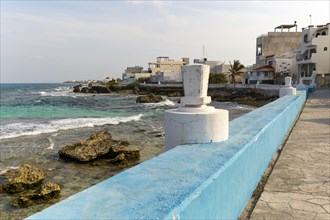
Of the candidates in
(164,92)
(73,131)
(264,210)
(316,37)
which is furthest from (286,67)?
(264,210)

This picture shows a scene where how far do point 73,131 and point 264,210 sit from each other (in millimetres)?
19289

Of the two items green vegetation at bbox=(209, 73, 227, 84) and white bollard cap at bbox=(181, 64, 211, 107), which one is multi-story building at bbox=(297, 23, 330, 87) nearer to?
green vegetation at bbox=(209, 73, 227, 84)

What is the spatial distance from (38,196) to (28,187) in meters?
1.21

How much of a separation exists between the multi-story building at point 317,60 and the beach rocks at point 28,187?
39808mm

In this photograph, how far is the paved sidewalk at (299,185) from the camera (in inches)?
143

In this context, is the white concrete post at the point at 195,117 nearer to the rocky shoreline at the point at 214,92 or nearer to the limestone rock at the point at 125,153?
the limestone rock at the point at 125,153

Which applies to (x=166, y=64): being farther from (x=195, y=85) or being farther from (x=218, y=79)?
(x=195, y=85)

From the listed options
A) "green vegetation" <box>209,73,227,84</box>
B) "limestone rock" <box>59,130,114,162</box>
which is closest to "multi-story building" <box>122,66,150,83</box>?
"green vegetation" <box>209,73,227,84</box>

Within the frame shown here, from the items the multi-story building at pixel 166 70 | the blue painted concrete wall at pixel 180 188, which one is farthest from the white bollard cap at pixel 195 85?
the multi-story building at pixel 166 70

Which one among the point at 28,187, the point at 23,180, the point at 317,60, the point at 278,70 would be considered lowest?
the point at 28,187

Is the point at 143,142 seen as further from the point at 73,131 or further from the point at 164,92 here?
the point at 164,92

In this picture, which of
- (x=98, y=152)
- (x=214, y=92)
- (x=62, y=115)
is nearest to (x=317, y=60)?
(x=214, y=92)

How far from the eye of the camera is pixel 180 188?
2279mm

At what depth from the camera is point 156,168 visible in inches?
108
